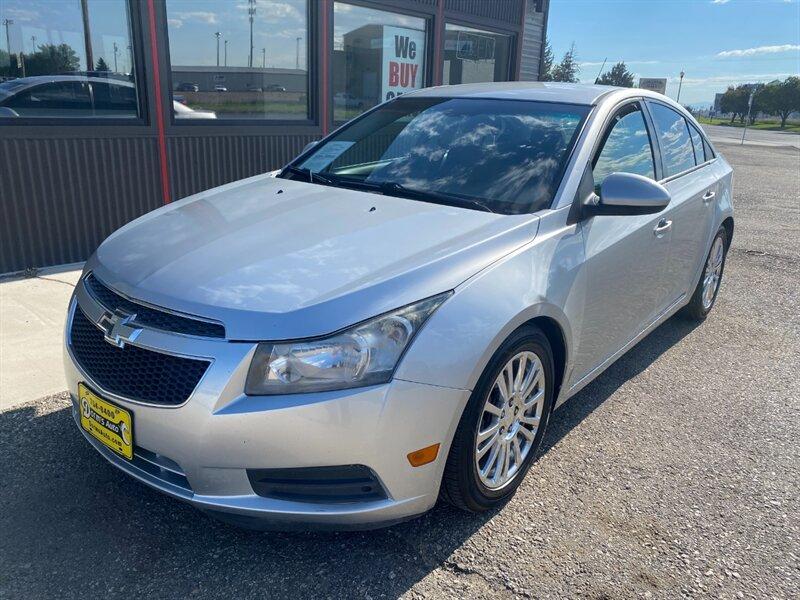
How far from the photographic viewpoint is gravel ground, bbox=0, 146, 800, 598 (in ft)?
7.61

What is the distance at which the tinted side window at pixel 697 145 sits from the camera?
4.66 meters

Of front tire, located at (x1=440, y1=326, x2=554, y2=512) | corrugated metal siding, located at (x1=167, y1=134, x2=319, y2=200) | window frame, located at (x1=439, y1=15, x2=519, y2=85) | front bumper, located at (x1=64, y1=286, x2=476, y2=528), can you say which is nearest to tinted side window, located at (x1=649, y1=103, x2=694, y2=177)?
front tire, located at (x1=440, y1=326, x2=554, y2=512)

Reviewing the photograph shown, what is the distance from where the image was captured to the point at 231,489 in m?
2.15

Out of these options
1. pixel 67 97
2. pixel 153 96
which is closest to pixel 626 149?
pixel 153 96

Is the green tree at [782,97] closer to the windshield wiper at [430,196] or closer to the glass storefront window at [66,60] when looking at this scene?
the glass storefront window at [66,60]

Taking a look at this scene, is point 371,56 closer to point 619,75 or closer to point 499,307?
point 499,307

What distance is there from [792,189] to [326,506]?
1524 centimetres

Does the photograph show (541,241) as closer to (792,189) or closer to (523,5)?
(523,5)

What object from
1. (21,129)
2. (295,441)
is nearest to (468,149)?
(295,441)

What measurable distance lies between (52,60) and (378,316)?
195 inches

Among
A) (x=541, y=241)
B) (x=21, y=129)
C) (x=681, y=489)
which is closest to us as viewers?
(x=541, y=241)

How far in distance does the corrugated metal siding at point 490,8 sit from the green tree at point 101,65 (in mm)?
5005

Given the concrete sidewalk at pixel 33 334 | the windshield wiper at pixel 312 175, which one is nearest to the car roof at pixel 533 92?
the windshield wiper at pixel 312 175

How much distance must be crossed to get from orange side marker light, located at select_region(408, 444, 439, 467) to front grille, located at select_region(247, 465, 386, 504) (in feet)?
0.45
